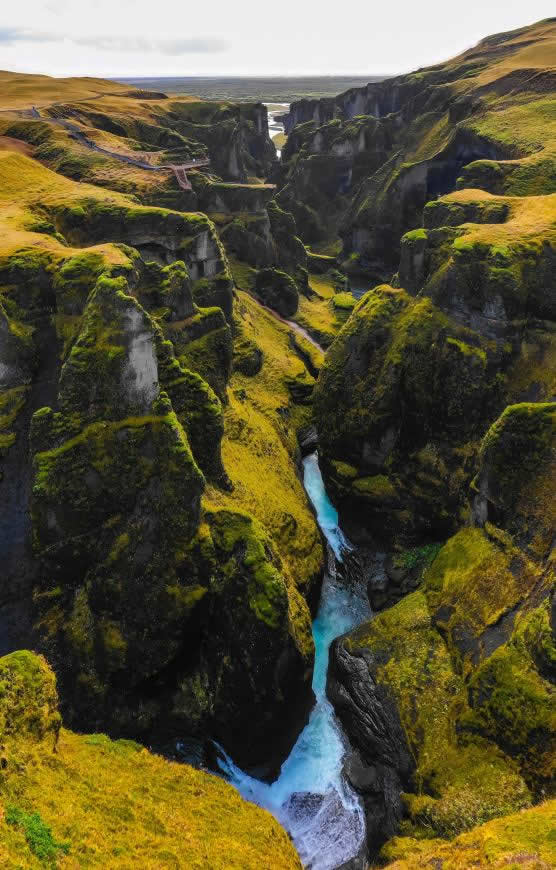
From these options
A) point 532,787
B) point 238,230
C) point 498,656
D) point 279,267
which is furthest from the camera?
point 279,267

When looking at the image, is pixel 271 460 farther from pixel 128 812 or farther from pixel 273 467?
pixel 128 812

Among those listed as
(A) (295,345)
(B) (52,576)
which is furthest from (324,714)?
(A) (295,345)

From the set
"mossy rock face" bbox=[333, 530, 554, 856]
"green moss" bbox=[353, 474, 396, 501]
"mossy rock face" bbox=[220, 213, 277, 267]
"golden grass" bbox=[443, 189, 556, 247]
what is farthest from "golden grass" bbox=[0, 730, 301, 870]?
"mossy rock face" bbox=[220, 213, 277, 267]

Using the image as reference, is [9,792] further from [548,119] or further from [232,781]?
→ [548,119]

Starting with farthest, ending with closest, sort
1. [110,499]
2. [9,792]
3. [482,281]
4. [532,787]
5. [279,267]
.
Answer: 1. [279,267]
2. [482,281]
3. [110,499]
4. [532,787]
5. [9,792]

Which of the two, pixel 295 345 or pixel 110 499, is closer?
pixel 110 499

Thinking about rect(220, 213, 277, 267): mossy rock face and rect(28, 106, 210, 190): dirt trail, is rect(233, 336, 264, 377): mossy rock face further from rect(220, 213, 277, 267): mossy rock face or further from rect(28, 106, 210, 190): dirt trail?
rect(220, 213, 277, 267): mossy rock face
